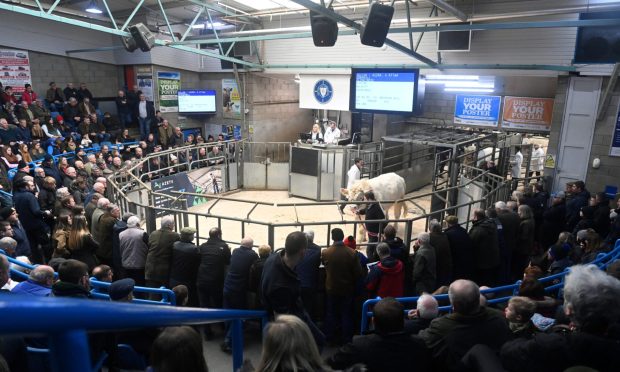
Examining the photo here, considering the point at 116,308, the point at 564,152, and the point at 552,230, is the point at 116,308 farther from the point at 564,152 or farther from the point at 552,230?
the point at 564,152

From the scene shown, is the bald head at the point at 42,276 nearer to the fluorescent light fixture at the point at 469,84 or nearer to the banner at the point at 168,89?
the fluorescent light fixture at the point at 469,84

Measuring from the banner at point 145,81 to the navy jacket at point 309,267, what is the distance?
1387 cm

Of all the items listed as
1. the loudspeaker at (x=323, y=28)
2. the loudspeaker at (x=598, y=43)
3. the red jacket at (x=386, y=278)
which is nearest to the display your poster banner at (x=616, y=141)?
the loudspeaker at (x=598, y=43)

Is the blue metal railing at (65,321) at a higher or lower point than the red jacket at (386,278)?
higher

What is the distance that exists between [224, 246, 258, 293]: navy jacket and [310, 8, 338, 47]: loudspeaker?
14.5ft

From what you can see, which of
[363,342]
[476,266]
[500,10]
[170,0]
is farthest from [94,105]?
[363,342]

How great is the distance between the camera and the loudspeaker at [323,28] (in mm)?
7598

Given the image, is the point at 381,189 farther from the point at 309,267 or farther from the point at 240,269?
the point at 240,269

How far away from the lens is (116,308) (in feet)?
3.17

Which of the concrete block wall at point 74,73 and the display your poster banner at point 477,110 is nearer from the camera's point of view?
the display your poster banner at point 477,110

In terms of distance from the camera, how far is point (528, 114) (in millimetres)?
13172

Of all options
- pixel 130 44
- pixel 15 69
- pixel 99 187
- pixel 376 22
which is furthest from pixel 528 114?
pixel 15 69

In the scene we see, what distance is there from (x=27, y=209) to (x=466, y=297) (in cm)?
688

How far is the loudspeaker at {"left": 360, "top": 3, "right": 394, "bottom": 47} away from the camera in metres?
7.02
